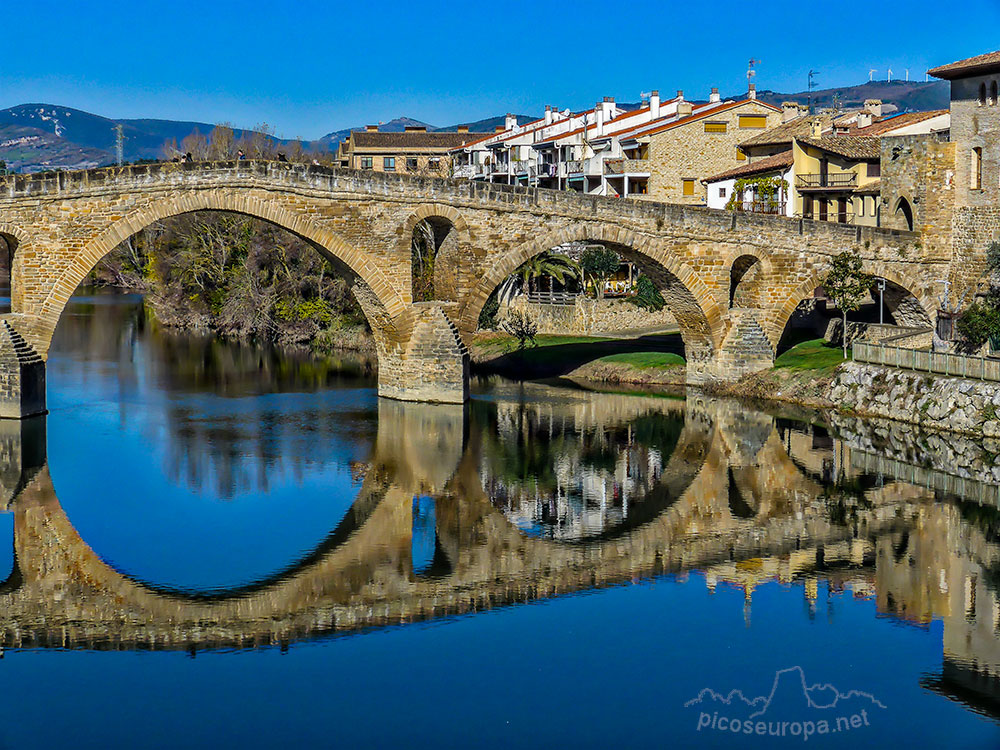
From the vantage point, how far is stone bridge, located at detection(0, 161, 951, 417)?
3769 centimetres

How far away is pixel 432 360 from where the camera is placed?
41.8m

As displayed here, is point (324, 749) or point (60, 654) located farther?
point (60, 654)

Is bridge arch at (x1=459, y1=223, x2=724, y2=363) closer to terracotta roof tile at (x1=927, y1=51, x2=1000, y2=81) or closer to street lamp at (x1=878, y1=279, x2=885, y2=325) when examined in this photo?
street lamp at (x1=878, y1=279, x2=885, y2=325)

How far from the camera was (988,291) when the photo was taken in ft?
145

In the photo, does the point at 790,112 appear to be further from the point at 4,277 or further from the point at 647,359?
the point at 4,277

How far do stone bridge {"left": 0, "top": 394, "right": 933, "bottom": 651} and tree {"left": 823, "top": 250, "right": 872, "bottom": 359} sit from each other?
7.32 meters

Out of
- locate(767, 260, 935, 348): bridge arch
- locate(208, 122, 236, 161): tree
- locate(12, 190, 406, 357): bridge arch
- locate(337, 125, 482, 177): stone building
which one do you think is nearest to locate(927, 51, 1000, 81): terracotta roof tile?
locate(767, 260, 935, 348): bridge arch

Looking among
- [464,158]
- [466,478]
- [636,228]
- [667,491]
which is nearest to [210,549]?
[466,478]

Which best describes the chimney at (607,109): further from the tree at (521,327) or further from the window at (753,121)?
the tree at (521,327)

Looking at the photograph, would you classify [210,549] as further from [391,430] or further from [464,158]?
[464,158]

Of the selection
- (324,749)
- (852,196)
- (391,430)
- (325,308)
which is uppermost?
(852,196)

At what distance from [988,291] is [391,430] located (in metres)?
20.5

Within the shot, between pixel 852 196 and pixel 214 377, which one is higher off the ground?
pixel 852 196

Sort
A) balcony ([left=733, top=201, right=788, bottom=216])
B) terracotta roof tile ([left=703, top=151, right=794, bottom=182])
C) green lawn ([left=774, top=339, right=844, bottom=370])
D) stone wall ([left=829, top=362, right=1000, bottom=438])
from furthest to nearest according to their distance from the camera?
terracotta roof tile ([left=703, top=151, right=794, bottom=182]), balcony ([left=733, top=201, right=788, bottom=216]), green lawn ([left=774, top=339, right=844, bottom=370]), stone wall ([left=829, top=362, right=1000, bottom=438])
